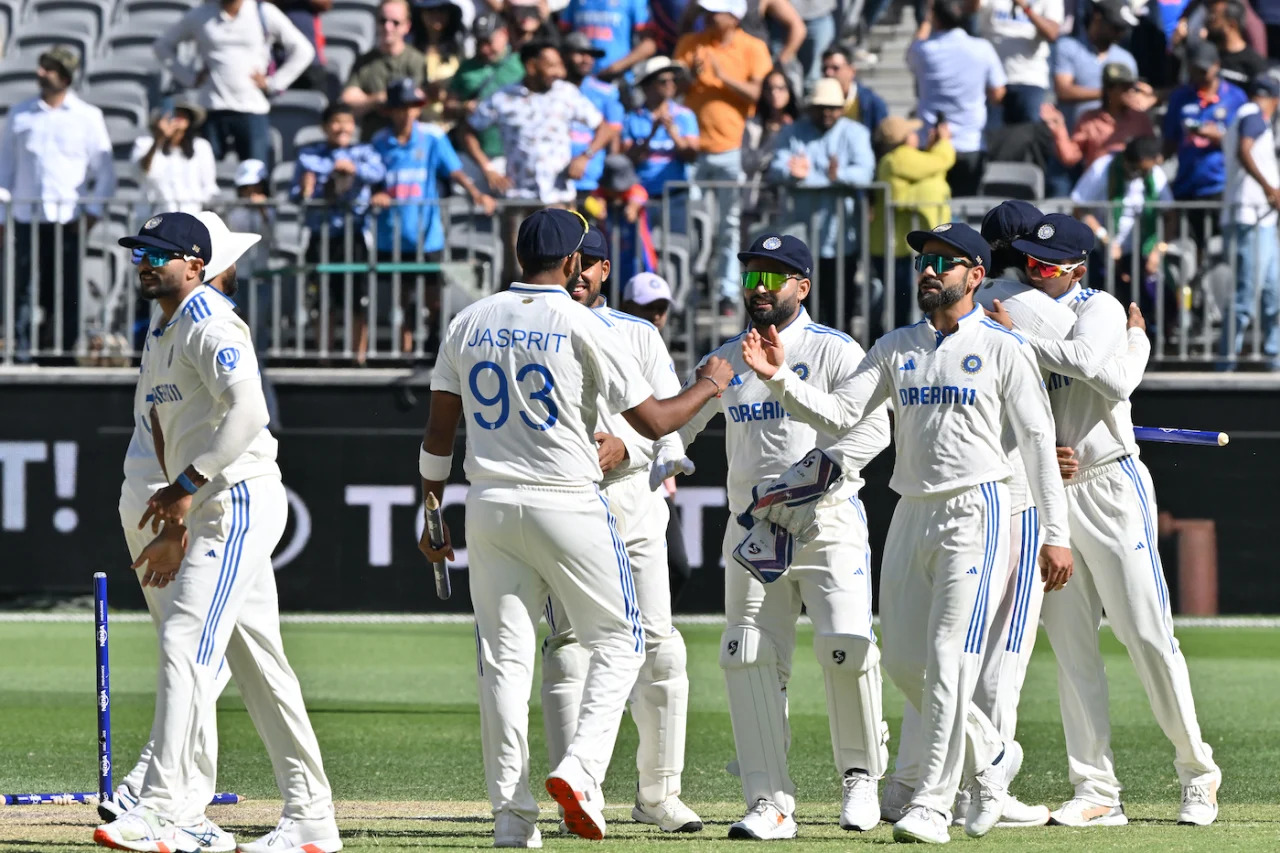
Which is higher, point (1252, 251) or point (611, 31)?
point (611, 31)

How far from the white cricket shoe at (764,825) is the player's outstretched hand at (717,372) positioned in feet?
4.82

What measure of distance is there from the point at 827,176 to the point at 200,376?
957cm

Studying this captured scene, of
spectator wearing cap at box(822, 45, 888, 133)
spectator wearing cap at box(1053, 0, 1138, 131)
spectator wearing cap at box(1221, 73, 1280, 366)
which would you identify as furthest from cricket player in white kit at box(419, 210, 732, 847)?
spectator wearing cap at box(1053, 0, 1138, 131)

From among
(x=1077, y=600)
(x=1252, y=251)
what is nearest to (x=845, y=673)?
(x=1077, y=600)

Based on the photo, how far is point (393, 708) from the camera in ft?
38.1

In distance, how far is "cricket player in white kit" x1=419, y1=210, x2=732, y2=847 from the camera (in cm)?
696

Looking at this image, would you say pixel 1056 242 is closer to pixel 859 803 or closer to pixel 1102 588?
pixel 1102 588

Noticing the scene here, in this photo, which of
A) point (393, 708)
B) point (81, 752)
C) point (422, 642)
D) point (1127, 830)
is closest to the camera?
point (1127, 830)

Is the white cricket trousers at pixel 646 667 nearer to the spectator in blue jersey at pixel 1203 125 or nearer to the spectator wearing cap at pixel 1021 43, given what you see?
the spectator in blue jersey at pixel 1203 125

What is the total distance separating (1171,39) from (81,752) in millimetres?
11894

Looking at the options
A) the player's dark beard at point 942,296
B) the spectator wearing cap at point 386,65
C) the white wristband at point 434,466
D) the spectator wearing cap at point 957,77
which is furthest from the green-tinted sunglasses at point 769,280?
the spectator wearing cap at point 386,65

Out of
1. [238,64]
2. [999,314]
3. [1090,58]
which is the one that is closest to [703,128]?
[1090,58]

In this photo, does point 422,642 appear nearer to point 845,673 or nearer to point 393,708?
point 393,708

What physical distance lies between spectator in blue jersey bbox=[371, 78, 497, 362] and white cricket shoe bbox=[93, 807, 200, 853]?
977 cm
